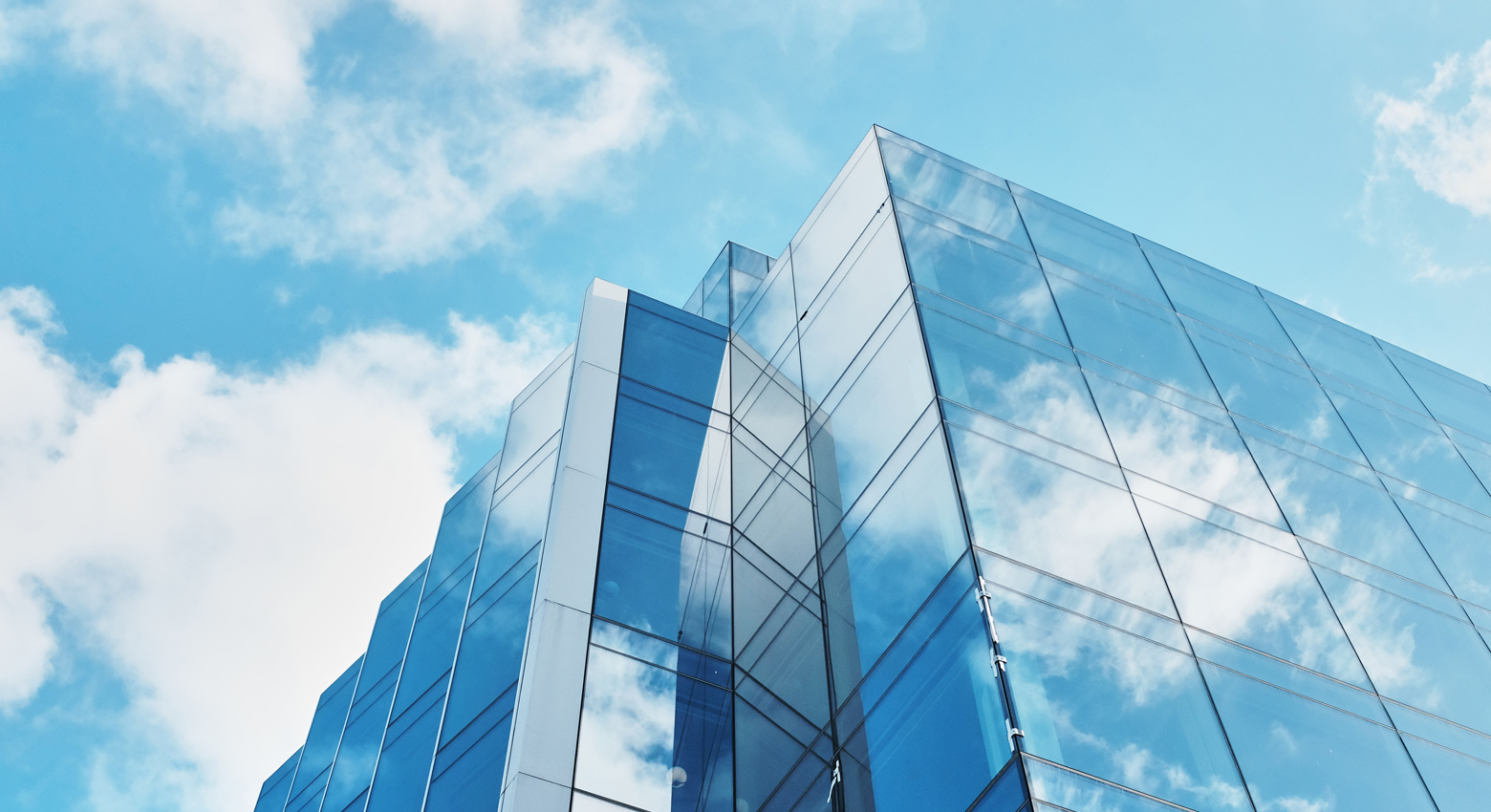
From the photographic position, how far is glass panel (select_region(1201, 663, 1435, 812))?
10.8m

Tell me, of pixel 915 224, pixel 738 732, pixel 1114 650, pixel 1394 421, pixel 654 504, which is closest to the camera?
pixel 1114 650

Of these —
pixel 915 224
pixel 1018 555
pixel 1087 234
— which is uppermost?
pixel 1087 234

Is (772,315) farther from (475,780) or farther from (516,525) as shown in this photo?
(475,780)

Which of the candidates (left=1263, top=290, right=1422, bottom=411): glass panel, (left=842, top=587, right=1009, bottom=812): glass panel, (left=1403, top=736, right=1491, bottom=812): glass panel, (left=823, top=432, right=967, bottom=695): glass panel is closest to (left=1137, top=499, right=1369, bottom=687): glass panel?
(left=1403, top=736, right=1491, bottom=812): glass panel

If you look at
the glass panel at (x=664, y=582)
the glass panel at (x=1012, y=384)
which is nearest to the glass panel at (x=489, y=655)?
the glass panel at (x=664, y=582)

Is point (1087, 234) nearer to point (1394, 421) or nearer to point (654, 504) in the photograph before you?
point (1394, 421)

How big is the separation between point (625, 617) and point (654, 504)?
6.92 ft

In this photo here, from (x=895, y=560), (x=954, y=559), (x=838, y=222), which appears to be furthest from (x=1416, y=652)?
(x=838, y=222)

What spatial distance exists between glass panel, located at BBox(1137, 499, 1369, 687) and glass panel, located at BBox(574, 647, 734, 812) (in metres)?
5.31

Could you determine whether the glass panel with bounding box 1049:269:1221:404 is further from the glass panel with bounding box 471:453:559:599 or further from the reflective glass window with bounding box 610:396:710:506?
the glass panel with bounding box 471:453:559:599

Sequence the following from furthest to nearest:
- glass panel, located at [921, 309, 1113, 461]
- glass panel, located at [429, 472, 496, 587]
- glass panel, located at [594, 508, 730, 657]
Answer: glass panel, located at [429, 472, 496, 587] → glass panel, located at [594, 508, 730, 657] → glass panel, located at [921, 309, 1113, 461]

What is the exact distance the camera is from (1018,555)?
11602 mm

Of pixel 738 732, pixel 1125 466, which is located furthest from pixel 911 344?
pixel 738 732

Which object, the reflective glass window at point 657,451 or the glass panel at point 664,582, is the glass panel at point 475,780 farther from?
the reflective glass window at point 657,451
